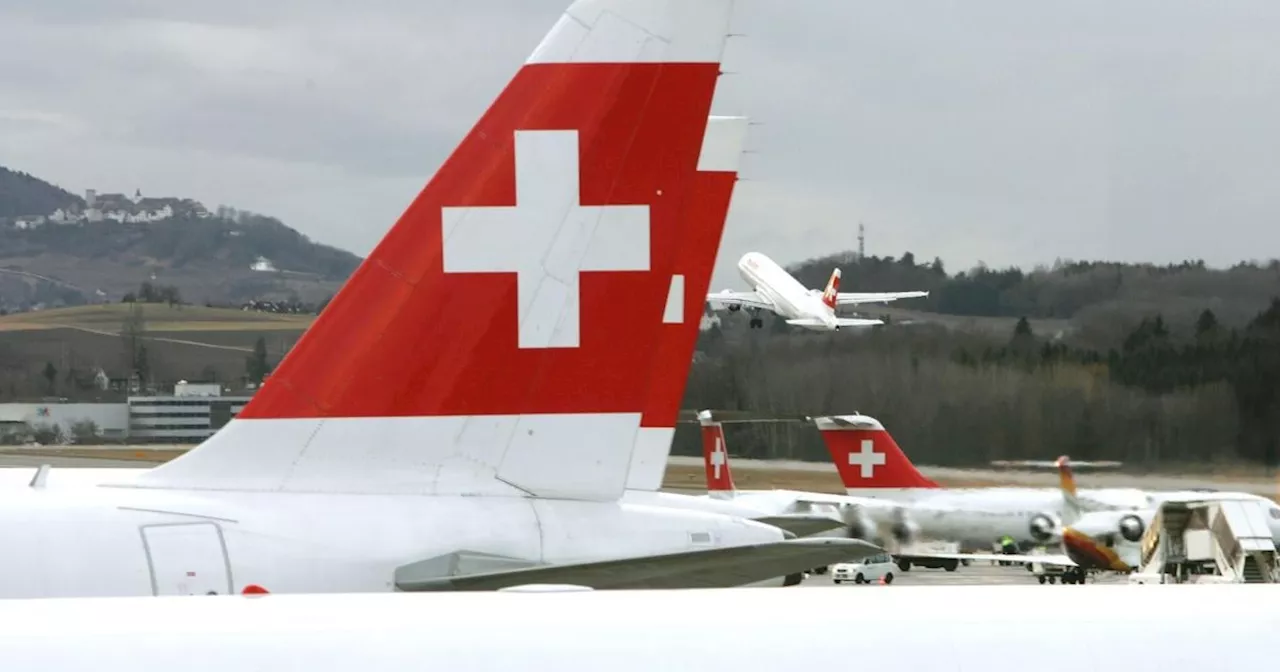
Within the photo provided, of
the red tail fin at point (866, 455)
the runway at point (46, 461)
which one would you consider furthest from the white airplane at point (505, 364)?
the red tail fin at point (866, 455)

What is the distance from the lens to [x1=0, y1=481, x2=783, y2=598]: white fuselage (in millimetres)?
4848

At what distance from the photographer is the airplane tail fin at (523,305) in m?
5.44

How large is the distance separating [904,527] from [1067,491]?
670 centimetres

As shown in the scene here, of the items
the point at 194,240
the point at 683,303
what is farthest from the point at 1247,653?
the point at 194,240

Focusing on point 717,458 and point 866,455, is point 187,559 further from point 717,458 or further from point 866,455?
point 866,455

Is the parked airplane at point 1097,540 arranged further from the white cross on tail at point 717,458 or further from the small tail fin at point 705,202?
the small tail fin at point 705,202

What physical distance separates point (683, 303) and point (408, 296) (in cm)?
279

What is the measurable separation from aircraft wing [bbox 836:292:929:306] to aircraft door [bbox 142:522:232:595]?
18919 millimetres

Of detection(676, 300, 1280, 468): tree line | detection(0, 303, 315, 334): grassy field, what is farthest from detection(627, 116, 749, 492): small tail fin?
detection(0, 303, 315, 334): grassy field

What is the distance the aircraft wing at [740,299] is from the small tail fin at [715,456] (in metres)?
7.86

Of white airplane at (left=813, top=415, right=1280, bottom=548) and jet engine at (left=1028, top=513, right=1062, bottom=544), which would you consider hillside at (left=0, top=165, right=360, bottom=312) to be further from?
jet engine at (left=1028, top=513, right=1062, bottom=544)

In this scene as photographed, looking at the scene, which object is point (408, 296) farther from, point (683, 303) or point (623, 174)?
point (683, 303)

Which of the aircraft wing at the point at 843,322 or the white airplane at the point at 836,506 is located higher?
the aircraft wing at the point at 843,322

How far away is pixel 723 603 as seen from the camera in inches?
123
